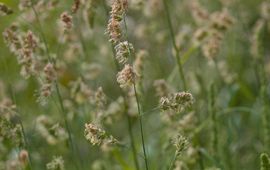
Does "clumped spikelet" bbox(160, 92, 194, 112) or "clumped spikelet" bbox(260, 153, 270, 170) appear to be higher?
"clumped spikelet" bbox(160, 92, 194, 112)

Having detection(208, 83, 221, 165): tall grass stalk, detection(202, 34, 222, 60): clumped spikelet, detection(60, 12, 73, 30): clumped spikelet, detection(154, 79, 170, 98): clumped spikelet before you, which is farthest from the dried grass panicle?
detection(60, 12, 73, 30): clumped spikelet

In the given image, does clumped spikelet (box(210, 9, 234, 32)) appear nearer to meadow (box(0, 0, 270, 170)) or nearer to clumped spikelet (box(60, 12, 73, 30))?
meadow (box(0, 0, 270, 170))

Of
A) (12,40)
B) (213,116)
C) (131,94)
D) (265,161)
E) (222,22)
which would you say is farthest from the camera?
(222,22)

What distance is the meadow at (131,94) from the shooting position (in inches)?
114

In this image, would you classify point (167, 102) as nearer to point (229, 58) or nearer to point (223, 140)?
point (223, 140)

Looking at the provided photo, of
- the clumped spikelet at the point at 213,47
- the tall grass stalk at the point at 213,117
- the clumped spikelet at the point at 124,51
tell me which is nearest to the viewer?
the clumped spikelet at the point at 124,51

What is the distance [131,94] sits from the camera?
Result: 3.17 meters

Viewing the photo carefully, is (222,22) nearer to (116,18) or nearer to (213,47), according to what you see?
(213,47)

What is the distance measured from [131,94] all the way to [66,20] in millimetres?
461

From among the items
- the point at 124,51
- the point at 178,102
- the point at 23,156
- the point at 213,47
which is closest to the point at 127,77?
the point at 124,51

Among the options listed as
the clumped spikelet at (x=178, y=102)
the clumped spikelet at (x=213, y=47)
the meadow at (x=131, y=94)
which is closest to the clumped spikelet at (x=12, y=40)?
the meadow at (x=131, y=94)

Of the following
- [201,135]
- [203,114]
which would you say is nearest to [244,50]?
[203,114]

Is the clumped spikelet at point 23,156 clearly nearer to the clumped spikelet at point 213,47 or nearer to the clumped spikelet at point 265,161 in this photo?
the clumped spikelet at point 265,161

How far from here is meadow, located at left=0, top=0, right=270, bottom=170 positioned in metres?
2.91
